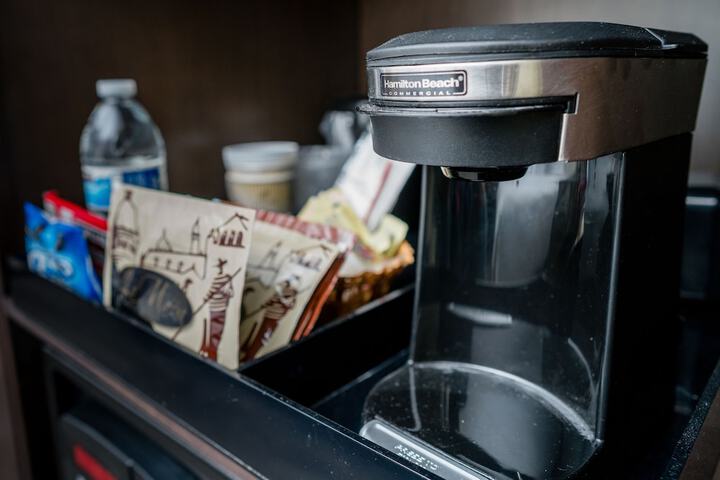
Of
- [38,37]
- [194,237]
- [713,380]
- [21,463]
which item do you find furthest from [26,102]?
[713,380]

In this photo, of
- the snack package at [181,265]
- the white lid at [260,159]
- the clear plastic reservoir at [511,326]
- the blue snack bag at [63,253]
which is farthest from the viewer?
the white lid at [260,159]

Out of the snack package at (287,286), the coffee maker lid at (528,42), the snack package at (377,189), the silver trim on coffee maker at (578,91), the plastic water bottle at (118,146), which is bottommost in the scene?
the snack package at (287,286)

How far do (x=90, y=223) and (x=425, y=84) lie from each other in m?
0.50

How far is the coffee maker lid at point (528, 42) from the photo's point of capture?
30 centimetres

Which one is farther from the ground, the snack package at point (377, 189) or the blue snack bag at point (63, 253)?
the snack package at point (377, 189)

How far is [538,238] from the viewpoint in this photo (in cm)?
47

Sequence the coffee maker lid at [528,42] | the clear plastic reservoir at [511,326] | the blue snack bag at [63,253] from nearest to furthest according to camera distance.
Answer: the coffee maker lid at [528,42]
the clear plastic reservoir at [511,326]
the blue snack bag at [63,253]

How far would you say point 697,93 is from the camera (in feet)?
1.48

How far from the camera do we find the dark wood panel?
0.72 m

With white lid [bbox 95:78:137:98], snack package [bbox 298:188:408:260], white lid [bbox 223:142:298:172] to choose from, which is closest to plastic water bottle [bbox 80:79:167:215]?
white lid [bbox 95:78:137:98]

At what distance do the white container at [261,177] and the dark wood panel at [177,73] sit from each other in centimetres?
11

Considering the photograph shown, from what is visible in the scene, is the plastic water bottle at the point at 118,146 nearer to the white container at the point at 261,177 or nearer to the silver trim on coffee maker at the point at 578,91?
the white container at the point at 261,177

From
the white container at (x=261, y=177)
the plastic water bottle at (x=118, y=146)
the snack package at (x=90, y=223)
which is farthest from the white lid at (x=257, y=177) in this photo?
the snack package at (x=90, y=223)

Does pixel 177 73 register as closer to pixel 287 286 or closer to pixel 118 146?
pixel 118 146
